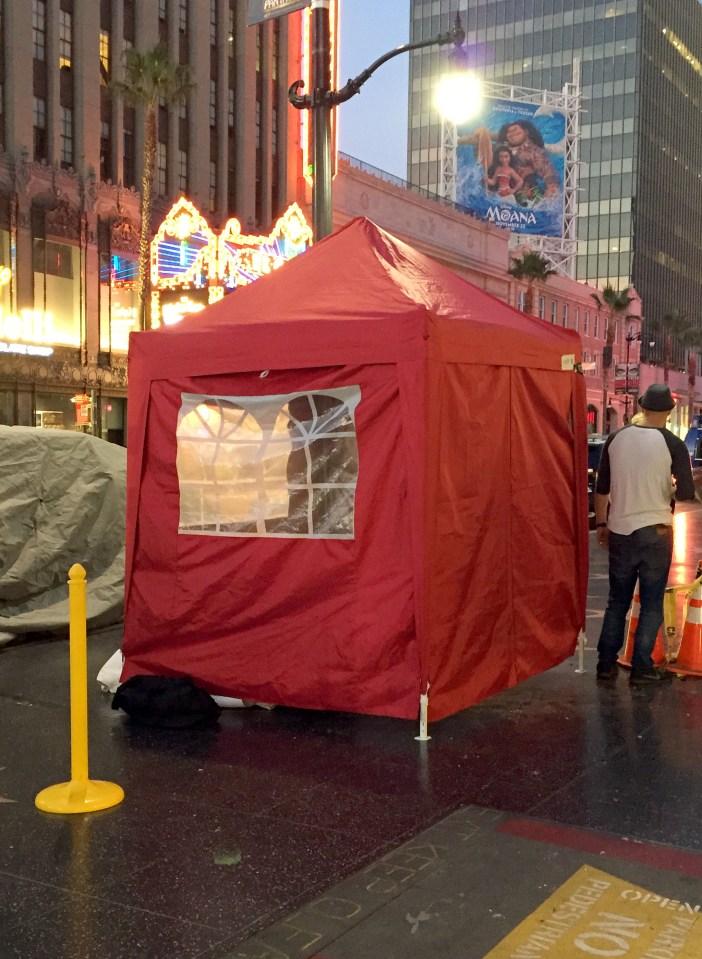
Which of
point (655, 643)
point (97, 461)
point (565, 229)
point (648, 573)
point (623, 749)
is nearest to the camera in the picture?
point (623, 749)

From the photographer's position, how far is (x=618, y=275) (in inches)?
4149

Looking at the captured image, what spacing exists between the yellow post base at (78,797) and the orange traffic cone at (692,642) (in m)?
4.36

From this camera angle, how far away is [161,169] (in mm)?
39250

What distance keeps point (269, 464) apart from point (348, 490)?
2.07 feet

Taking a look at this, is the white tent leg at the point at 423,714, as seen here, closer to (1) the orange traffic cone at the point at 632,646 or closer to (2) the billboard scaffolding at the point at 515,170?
(1) the orange traffic cone at the point at 632,646

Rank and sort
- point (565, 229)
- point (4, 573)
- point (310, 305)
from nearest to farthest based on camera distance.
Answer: point (310, 305) → point (4, 573) → point (565, 229)

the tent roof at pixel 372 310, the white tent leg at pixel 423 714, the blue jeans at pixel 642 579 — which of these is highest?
the tent roof at pixel 372 310

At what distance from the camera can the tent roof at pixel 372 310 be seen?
5.84 m

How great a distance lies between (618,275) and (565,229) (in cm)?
3968

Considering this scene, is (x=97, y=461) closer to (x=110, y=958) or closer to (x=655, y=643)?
(x=655, y=643)

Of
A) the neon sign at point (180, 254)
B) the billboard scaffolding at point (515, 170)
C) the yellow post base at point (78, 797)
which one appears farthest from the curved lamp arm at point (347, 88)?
the billboard scaffolding at point (515, 170)

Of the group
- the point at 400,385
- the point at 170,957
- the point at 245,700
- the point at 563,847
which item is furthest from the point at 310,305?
the point at 170,957

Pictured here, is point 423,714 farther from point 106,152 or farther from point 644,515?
point 106,152

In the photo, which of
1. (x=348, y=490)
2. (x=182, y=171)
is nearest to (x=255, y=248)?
(x=182, y=171)
